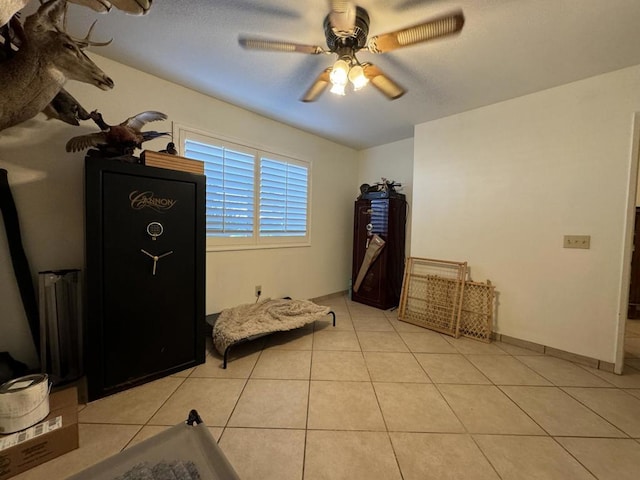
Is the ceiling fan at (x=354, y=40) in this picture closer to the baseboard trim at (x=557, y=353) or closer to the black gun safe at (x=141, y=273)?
the black gun safe at (x=141, y=273)

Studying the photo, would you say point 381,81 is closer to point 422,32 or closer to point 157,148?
point 422,32

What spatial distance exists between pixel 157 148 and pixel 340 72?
1875mm

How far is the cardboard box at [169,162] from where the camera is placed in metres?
1.82

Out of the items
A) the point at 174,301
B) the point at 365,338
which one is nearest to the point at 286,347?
the point at 365,338

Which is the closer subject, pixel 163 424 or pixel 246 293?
pixel 163 424

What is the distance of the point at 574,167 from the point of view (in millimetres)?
2270

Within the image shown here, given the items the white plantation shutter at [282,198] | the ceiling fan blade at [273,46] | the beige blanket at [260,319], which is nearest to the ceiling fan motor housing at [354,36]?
the ceiling fan blade at [273,46]

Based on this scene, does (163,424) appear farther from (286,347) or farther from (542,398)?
(542,398)

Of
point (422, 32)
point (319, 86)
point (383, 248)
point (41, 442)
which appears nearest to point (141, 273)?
point (41, 442)

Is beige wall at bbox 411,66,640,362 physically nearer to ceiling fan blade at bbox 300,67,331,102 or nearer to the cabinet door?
the cabinet door

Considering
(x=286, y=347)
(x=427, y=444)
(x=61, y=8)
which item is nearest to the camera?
(x=61, y=8)

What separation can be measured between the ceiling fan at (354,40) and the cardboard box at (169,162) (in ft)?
3.09

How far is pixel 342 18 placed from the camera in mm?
1381

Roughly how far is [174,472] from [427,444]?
125 cm
